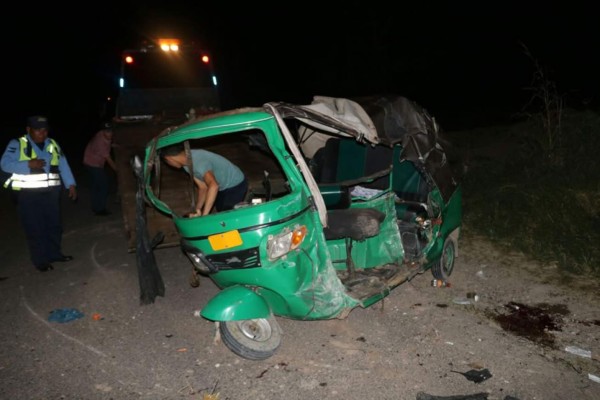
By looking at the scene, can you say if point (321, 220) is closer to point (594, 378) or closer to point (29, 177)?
point (594, 378)

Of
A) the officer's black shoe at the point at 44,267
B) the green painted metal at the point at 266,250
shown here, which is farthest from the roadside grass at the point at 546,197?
the officer's black shoe at the point at 44,267

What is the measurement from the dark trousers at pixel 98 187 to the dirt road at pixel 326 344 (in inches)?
115

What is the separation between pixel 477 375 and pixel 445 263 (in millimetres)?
2040

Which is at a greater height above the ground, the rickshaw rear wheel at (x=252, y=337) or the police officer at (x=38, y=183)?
the police officer at (x=38, y=183)

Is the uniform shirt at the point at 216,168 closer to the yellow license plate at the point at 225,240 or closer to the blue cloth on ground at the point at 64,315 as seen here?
the yellow license plate at the point at 225,240

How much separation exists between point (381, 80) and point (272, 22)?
8891 millimetres

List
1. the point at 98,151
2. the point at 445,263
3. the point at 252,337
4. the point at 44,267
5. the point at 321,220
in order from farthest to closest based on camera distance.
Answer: the point at 98,151, the point at 44,267, the point at 445,263, the point at 252,337, the point at 321,220

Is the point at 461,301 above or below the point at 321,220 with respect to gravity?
below

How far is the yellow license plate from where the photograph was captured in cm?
375

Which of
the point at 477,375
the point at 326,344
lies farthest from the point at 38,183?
the point at 477,375

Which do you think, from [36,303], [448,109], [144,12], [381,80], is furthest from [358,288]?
[144,12]

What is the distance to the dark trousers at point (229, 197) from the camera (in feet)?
18.2

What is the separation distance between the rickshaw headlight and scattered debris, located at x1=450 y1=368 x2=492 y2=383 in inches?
65.9

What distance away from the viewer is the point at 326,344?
14.4ft
